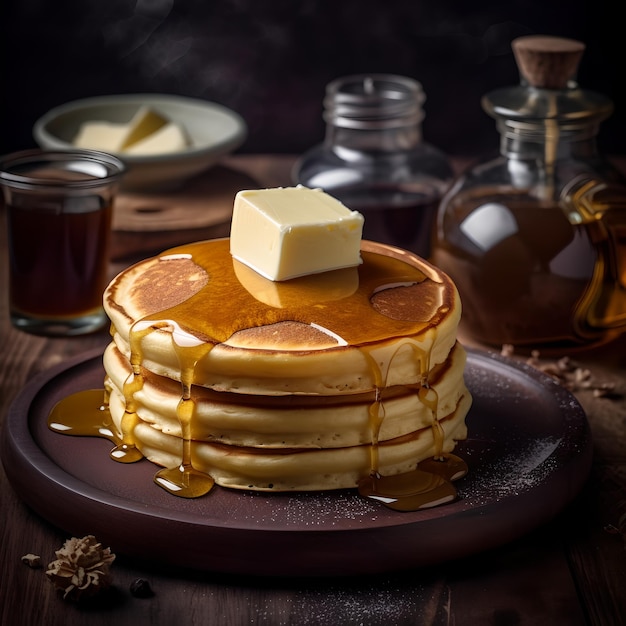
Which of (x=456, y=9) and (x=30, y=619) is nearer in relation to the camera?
(x=30, y=619)

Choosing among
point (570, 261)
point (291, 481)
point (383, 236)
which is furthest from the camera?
point (383, 236)

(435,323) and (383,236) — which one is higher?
(435,323)

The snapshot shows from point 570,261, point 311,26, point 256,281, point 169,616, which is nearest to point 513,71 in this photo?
point 311,26

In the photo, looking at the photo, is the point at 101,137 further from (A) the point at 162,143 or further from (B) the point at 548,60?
(B) the point at 548,60

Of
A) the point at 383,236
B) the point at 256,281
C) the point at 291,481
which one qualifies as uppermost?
the point at 256,281

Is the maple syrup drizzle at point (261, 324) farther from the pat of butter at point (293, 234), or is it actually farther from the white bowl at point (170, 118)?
the white bowl at point (170, 118)

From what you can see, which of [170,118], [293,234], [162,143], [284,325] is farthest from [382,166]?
[284,325]

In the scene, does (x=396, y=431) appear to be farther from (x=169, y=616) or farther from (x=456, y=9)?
(x=456, y=9)

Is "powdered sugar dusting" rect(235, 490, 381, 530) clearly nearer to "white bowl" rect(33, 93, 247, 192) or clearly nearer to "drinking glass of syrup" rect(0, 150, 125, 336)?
"drinking glass of syrup" rect(0, 150, 125, 336)
